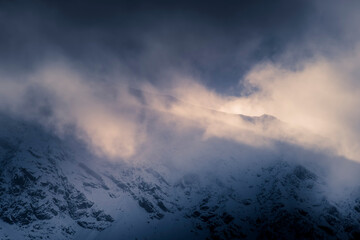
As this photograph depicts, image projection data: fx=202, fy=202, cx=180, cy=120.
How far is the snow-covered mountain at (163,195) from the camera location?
81000 mm

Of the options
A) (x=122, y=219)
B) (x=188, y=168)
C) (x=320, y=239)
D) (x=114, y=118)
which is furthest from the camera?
(x=114, y=118)

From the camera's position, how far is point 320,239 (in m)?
81.2

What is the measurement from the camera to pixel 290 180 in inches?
4269

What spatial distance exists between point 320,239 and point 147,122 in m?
129

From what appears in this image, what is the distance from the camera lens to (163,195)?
→ 106938 millimetres

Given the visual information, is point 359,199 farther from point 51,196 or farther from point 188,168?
point 51,196

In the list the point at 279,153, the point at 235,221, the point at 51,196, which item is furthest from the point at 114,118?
the point at 279,153

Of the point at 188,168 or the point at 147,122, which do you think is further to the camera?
the point at 147,122

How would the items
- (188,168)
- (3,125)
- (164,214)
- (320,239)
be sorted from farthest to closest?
(188,168) → (3,125) → (164,214) → (320,239)

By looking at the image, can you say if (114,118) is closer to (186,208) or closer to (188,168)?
(188,168)

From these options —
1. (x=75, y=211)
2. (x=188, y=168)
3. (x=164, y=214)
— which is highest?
(x=188, y=168)

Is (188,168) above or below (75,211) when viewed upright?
above

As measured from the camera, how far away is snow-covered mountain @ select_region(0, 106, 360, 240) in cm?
8100

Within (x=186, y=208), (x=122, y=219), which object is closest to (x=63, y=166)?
(x=122, y=219)
